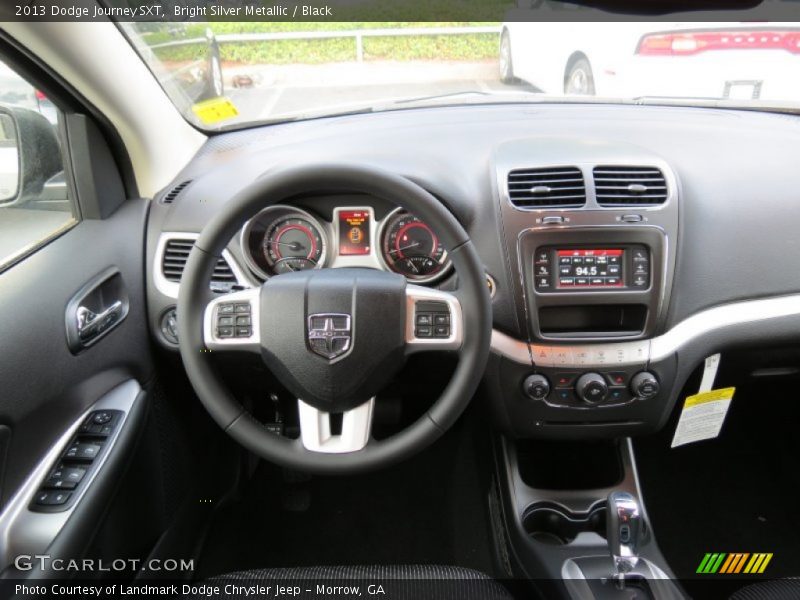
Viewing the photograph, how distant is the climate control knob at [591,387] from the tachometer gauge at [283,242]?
737mm

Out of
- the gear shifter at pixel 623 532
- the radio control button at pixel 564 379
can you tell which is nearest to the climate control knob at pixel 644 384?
the radio control button at pixel 564 379

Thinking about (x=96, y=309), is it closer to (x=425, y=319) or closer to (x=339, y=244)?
(x=339, y=244)

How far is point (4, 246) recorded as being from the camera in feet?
4.93

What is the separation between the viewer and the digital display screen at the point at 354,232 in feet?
5.32

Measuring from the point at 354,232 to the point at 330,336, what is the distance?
18.4 inches

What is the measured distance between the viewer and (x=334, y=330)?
1.23 meters

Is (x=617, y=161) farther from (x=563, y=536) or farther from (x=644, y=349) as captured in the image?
(x=563, y=536)

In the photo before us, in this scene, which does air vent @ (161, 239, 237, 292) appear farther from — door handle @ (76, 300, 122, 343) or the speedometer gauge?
the speedometer gauge

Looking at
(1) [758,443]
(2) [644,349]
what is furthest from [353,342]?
(1) [758,443]

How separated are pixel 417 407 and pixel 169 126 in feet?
3.87

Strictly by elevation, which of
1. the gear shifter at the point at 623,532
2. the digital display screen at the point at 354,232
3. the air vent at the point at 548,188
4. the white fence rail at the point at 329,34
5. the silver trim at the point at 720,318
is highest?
the white fence rail at the point at 329,34

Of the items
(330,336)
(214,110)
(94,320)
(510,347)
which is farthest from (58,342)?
(510,347)

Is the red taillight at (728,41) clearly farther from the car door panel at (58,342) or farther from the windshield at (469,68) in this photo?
the car door panel at (58,342)
